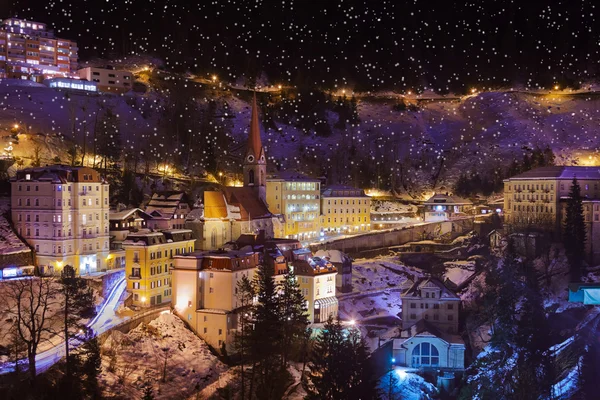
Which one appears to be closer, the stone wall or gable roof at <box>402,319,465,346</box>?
gable roof at <box>402,319,465,346</box>

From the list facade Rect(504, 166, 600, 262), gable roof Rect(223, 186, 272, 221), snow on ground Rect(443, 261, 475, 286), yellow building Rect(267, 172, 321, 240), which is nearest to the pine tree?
snow on ground Rect(443, 261, 475, 286)

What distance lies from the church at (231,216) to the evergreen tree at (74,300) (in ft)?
63.7

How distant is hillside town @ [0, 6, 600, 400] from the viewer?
41.9 metres

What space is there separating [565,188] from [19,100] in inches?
2729

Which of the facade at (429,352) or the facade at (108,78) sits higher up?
the facade at (108,78)

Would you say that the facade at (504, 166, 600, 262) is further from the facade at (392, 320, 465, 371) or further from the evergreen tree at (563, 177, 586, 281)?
Result: the facade at (392, 320, 465, 371)

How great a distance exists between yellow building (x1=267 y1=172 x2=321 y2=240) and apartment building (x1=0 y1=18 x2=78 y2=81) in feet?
146

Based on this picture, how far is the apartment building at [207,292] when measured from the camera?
158 ft

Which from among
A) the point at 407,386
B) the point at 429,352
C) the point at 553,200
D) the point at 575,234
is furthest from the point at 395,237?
the point at 407,386

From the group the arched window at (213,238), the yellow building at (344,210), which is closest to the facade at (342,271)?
the arched window at (213,238)

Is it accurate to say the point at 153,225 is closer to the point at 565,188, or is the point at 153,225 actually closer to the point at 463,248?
the point at 463,248

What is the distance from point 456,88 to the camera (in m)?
130

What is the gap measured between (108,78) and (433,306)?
70016 millimetres

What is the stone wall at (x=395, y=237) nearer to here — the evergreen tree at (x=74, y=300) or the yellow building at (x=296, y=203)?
the yellow building at (x=296, y=203)
